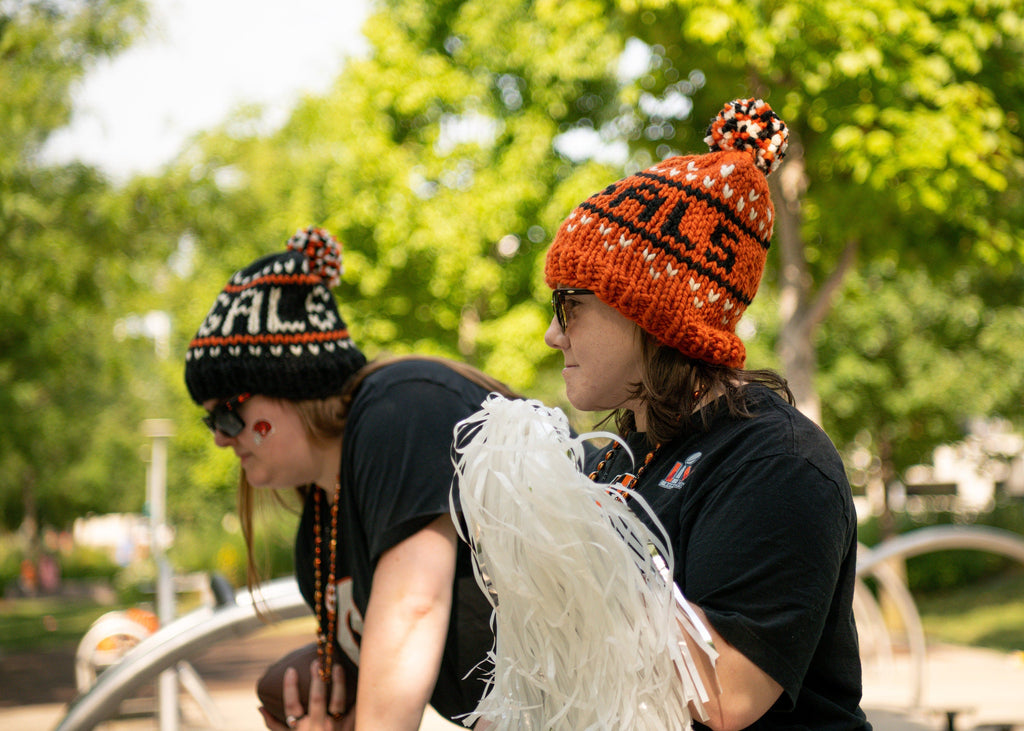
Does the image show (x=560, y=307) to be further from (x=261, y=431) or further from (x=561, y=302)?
(x=261, y=431)

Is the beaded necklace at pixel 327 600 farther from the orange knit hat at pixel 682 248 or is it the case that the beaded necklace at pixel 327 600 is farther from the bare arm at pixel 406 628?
the orange knit hat at pixel 682 248

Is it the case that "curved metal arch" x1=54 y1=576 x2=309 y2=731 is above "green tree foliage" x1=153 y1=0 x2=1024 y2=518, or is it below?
below

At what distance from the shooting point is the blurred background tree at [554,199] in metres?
7.15

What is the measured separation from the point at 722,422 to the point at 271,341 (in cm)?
121

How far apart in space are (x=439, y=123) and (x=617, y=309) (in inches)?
577

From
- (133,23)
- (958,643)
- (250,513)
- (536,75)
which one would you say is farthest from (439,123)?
(250,513)

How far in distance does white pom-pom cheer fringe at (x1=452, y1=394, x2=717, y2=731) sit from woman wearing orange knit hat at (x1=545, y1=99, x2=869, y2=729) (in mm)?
66

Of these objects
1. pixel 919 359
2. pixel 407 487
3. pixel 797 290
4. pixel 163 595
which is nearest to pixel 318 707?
pixel 407 487

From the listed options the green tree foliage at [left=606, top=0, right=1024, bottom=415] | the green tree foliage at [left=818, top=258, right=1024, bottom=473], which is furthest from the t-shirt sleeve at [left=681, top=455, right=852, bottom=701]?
the green tree foliage at [left=818, top=258, right=1024, bottom=473]

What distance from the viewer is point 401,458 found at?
213cm

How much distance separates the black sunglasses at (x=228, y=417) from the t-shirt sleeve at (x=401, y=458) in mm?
324

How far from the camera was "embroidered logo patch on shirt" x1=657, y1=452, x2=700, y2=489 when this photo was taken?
1.56 meters

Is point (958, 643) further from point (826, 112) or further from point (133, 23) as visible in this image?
point (133, 23)

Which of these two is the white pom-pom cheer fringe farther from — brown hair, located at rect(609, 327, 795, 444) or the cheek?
the cheek
